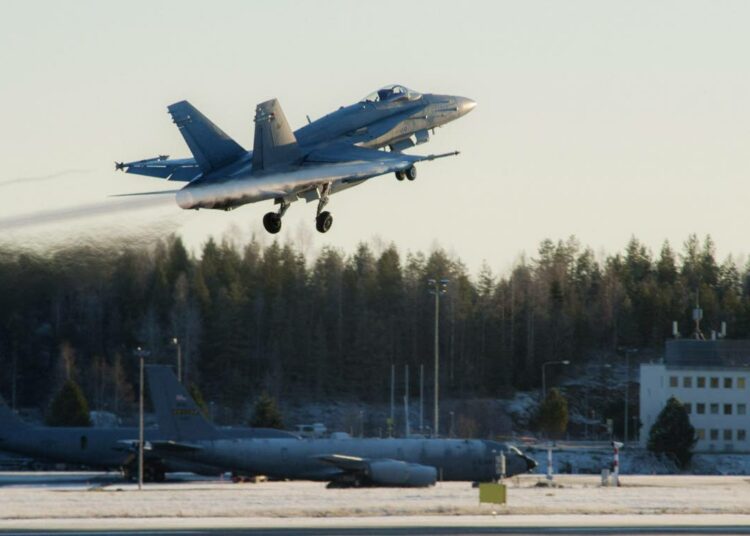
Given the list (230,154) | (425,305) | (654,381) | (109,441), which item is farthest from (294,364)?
(230,154)

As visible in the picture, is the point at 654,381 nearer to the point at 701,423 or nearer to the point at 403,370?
the point at 701,423

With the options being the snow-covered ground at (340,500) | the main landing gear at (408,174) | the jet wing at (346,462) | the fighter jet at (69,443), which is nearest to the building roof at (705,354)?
the snow-covered ground at (340,500)

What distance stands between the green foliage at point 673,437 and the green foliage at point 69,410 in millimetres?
50224

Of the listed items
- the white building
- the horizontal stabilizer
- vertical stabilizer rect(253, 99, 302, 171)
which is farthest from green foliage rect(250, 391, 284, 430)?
vertical stabilizer rect(253, 99, 302, 171)

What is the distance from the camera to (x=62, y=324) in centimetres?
15250

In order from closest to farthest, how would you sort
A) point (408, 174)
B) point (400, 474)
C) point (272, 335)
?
point (408, 174) < point (400, 474) < point (272, 335)

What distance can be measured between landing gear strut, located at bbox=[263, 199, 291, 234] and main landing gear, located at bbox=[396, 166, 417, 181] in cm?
442

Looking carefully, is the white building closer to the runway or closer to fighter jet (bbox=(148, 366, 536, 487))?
fighter jet (bbox=(148, 366, 536, 487))

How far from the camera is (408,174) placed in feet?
185

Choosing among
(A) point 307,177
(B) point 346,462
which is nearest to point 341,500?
(B) point 346,462

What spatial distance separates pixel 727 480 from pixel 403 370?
8617 centimetres

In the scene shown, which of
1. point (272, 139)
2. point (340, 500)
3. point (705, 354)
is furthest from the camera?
point (705, 354)

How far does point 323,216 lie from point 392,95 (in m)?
7.88

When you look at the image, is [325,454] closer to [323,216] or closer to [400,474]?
[400,474]
